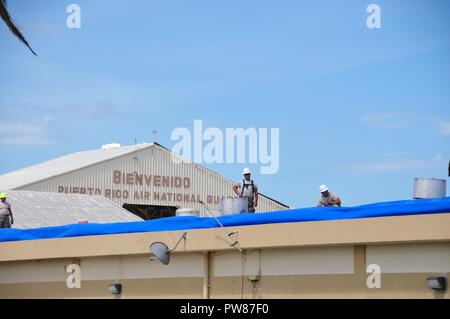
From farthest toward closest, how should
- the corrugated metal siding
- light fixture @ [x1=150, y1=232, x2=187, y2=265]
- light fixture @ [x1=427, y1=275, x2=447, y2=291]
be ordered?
1. the corrugated metal siding
2. light fixture @ [x1=150, y1=232, x2=187, y2=265]
3. light fixture @ [x1=427, y1=275, x2=447, y2=291]

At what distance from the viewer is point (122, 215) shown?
2688 centimetres

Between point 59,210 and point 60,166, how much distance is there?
18.8m

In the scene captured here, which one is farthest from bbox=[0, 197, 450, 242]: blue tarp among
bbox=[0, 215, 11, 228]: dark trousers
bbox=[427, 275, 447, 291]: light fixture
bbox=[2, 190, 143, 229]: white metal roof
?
bbox=[2, 190, 143, 229]: white metal roof

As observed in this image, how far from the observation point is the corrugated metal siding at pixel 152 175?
43.2m

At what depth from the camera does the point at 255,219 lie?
1112cm

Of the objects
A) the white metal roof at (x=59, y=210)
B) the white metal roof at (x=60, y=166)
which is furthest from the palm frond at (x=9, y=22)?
the white metal roof at (x=60, y=166)

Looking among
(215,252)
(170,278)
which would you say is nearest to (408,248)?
(215,252)

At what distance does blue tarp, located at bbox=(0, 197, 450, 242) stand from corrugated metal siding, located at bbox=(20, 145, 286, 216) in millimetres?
27762

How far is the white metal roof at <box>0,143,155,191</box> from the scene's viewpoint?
41.6m

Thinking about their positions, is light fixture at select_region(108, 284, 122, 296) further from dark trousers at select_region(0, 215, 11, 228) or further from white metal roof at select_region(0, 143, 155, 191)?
white metal roof at select_region(0, 143, 155, 191)

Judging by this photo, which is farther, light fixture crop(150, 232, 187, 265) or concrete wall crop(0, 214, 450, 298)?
light fixture crop(150, 232, 187, 265)

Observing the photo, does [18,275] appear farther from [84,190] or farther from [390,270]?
[84,190]

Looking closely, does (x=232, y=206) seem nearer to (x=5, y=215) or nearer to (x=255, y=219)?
(x=255, y=219)

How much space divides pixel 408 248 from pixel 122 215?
17.8m
